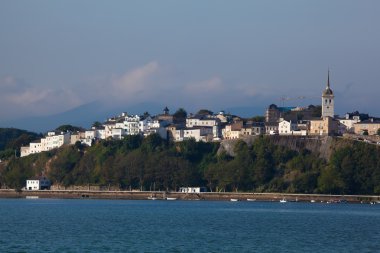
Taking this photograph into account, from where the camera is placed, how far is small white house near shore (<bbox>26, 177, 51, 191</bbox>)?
138875mm

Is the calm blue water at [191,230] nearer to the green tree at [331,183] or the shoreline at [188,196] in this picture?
the shoreline at [188,196]

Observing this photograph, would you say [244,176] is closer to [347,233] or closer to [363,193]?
[363,193]

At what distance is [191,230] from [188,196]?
5580 cm

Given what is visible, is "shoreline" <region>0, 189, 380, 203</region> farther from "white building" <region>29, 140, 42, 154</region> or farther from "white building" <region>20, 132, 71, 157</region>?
"white building" <region>29, 140, 42, 154</region>

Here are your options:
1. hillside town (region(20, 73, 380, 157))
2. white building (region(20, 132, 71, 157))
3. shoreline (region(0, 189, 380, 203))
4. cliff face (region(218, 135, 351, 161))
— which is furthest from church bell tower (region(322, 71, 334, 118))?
white building (region(20, 132, 71, 157))

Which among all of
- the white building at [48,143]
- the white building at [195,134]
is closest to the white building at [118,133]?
the white building at [48,143]

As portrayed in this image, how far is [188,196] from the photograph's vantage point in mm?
119500

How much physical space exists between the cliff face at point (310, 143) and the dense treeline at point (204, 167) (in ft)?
3.22

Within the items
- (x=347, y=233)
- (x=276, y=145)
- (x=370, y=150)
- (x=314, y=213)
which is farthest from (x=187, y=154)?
(x=347, y=233)

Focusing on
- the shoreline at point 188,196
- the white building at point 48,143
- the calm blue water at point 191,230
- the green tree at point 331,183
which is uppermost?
the white building at point 48,143

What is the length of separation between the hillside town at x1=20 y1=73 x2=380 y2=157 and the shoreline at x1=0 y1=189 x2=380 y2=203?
12.5 meters

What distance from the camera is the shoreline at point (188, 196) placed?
109 m

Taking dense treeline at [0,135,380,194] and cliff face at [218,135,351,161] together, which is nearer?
dense treeline at [0,135,380,194]

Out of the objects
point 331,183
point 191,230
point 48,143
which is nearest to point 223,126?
point 48,143
